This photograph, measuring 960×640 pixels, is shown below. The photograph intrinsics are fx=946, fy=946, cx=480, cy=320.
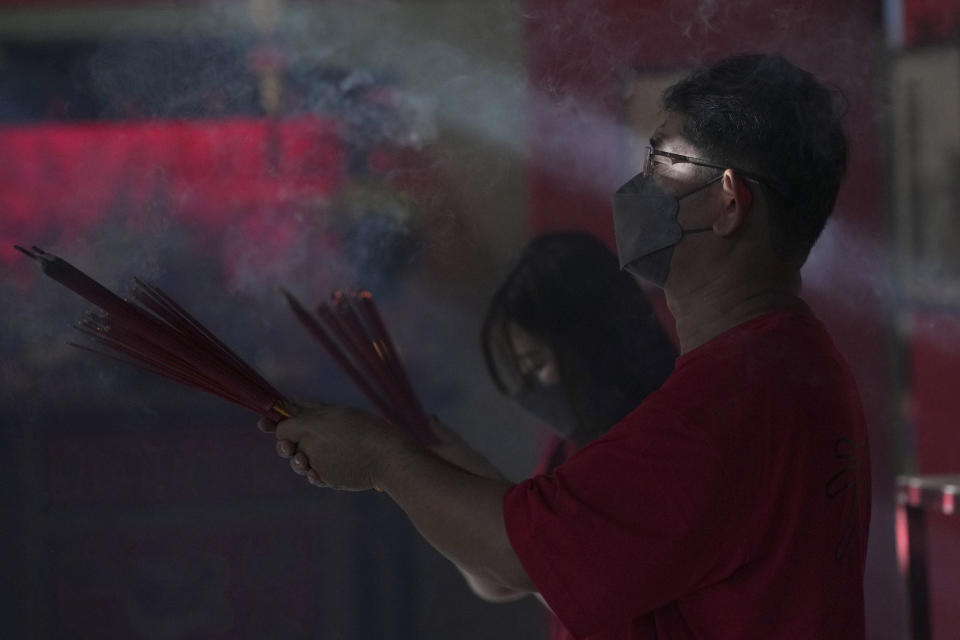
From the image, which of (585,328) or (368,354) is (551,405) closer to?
(585,328)

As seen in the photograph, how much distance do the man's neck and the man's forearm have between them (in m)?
0.23

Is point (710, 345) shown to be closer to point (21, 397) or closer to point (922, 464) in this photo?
point (922, 464)

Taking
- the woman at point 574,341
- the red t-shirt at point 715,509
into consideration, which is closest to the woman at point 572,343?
the woman at point 574,341

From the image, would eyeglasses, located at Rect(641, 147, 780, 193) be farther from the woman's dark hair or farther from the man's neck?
the woman's dark hair

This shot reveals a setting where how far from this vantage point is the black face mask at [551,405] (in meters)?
1.41

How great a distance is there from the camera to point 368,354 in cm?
129

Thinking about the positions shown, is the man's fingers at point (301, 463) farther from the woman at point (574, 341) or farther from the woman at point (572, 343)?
the woman at point (574, 341)

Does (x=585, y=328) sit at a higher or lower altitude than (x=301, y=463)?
higher

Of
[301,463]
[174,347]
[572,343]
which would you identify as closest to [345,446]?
[301,463]

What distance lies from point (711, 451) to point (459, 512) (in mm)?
203

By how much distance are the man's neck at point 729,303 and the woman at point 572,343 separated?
1.59 ft

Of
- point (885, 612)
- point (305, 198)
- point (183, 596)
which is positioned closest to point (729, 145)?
point (885, 612)

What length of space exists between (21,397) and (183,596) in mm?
797

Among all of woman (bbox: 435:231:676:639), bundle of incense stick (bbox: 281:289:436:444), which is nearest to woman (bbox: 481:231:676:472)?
woman (bbox: 435:231:676:639)
